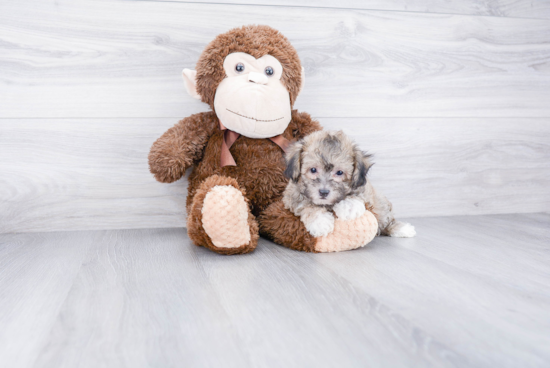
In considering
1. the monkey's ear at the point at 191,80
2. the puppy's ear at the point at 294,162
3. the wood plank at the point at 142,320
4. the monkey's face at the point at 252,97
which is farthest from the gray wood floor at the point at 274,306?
the monkey's ear at the point at 191,80

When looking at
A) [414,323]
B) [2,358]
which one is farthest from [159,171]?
[414,323]

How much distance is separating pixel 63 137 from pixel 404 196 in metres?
1.31

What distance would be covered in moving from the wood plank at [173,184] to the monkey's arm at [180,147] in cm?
18

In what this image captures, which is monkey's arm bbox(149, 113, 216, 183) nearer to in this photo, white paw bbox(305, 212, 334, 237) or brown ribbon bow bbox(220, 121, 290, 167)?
brown ribbon bow bbox(220, 121, 290, 167)

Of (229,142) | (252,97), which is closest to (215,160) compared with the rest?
(229,142)

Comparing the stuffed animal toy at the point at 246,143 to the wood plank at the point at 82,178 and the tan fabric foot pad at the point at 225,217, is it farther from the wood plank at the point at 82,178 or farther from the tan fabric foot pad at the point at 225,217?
the wood plank at the point at 82,178

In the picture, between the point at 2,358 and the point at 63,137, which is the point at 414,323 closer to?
the point at 2,358

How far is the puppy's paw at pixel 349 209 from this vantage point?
1.16m

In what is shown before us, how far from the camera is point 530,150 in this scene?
1.84 metres

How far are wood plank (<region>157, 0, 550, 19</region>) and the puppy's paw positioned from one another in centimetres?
82

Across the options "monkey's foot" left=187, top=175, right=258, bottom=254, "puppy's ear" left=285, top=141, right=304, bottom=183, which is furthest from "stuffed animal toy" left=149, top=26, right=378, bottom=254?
"puppy's ear" left=285, top=141, right=304, bottom=183

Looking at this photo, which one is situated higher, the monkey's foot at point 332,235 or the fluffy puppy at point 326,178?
the fluffy puppy at point 326,178

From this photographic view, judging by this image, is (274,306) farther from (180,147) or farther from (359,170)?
(180,147)

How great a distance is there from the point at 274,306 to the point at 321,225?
1.33 feet
